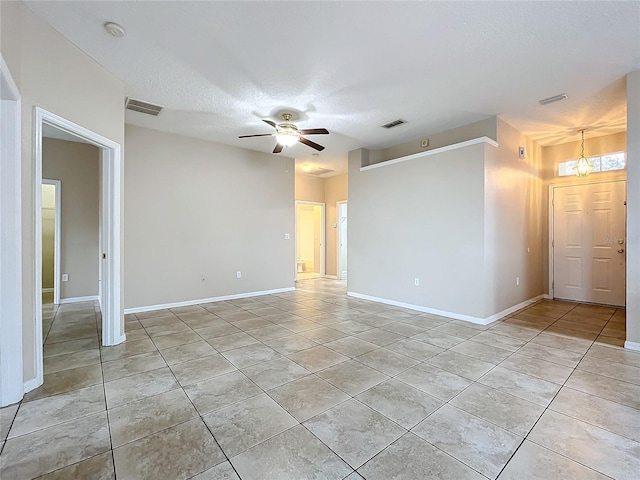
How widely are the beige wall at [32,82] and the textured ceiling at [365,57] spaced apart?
141 millimetres

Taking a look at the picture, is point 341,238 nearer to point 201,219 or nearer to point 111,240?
point 201,219

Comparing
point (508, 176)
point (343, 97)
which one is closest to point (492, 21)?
point (343, 97)

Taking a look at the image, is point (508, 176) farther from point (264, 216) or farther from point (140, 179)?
point (140, 179)

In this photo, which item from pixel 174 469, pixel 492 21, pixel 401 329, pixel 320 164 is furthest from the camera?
pixel 320 164

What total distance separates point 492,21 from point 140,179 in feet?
16.0

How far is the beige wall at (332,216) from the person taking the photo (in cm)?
838

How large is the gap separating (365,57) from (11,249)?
10.8 feet

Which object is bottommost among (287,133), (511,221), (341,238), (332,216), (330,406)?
(330,406)

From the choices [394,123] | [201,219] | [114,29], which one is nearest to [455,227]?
[394,123]

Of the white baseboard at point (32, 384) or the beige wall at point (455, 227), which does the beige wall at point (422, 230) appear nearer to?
the beige wall at point (455, 227)

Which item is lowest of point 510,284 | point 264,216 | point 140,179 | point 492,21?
point 510,284

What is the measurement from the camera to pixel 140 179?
4652mm

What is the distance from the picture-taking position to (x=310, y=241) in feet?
33.7

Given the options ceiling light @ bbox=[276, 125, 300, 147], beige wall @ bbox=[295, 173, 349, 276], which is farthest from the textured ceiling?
beige wall @ bbox=[295, 173, 349, 276]
